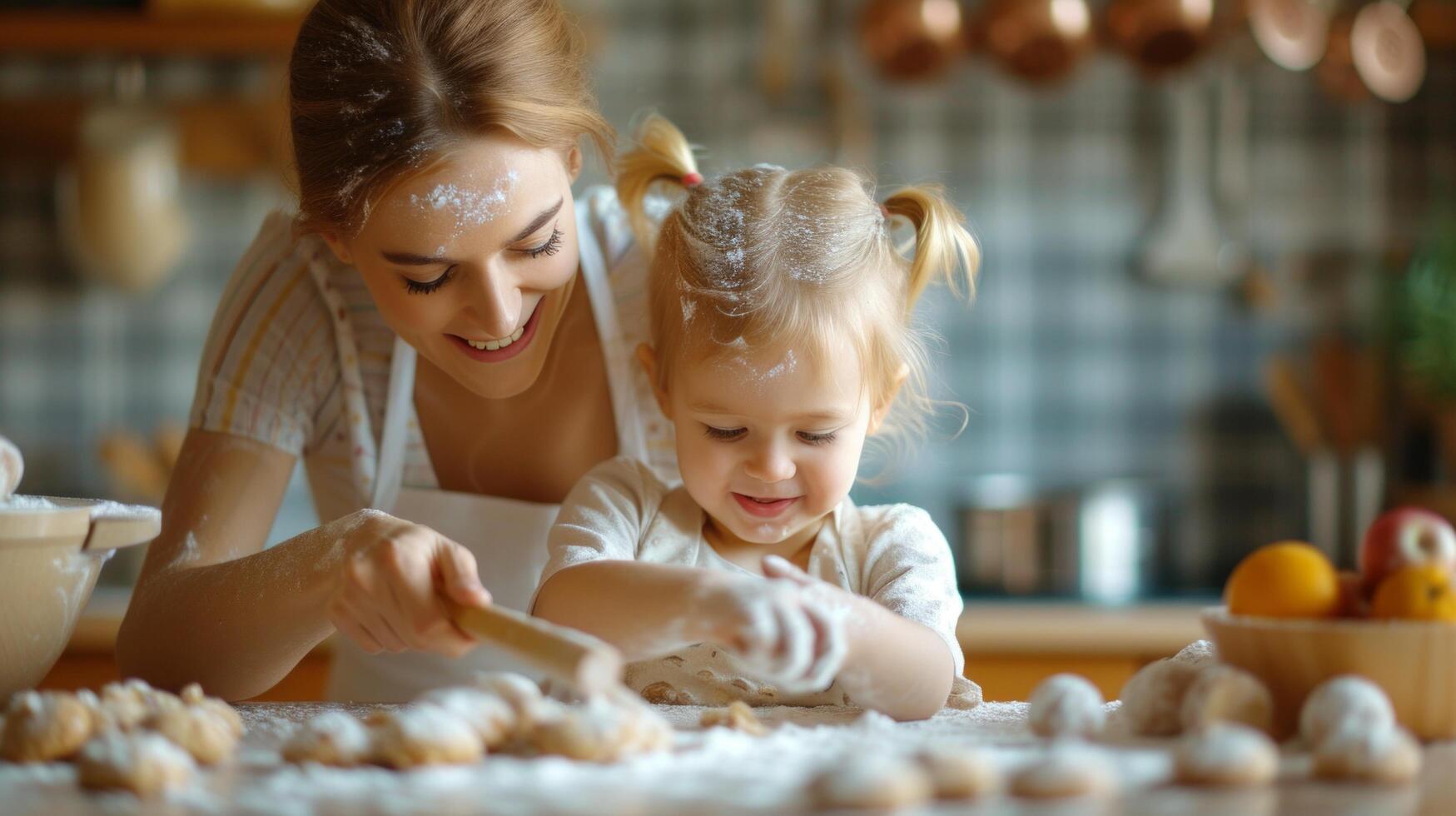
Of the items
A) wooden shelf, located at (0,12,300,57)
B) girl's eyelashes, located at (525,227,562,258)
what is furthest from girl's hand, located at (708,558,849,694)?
wooden shelf, located at (0,12,300,57)

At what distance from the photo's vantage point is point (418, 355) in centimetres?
130

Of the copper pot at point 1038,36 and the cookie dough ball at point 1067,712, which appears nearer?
the cookie dough ball at point 1067,712

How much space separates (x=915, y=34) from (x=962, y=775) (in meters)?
1.97

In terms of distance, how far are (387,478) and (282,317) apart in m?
0.18

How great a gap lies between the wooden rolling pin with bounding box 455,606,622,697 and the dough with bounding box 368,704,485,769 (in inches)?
2.0

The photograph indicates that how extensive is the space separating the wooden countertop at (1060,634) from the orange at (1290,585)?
129 cm

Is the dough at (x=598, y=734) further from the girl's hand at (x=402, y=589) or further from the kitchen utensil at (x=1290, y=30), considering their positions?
the kitchen utensil at (x=1290, y=30)

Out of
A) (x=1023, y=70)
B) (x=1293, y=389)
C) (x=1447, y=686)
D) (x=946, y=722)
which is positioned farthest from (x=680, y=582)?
(x=1293, y=389)

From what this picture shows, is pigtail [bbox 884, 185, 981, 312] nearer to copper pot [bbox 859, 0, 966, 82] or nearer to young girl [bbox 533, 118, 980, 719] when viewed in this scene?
young girl [bbox 533, 118, 980, 719]

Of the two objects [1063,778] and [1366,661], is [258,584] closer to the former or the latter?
[1063,778]

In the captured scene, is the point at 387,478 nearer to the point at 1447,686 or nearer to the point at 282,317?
the point at 282,317

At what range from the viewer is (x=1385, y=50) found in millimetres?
2393

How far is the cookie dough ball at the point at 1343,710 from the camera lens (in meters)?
0.71

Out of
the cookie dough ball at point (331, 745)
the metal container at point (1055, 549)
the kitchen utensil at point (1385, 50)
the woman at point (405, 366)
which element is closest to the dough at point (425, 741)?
the cookie dough ball at point (331, 745)
